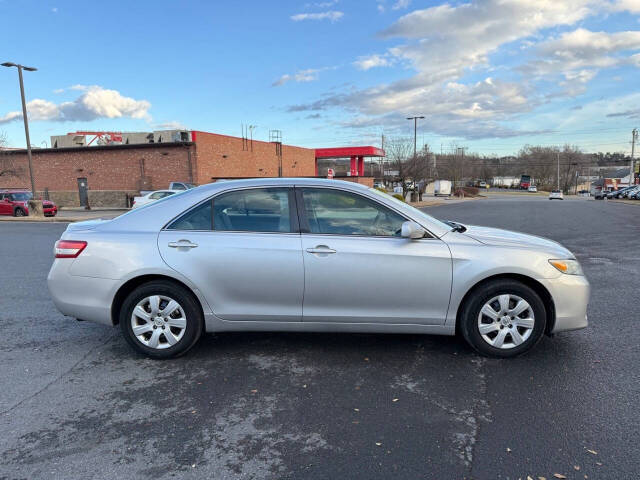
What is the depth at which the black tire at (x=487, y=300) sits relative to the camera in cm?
381

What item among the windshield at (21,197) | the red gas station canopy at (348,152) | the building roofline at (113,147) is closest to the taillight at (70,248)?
the windshield at (21,197)

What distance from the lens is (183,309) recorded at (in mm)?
3922

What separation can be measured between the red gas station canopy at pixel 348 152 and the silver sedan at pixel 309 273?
42.5 m

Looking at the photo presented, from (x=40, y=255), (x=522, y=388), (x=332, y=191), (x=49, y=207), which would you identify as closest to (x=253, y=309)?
(x=332, y=191)

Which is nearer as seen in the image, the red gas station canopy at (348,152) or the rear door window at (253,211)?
the rear door window at (253,211)

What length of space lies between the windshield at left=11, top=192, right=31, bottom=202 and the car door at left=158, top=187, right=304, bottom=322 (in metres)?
26.1

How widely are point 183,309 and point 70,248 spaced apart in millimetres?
1214

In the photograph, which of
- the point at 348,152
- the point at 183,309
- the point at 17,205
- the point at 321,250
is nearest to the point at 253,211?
the point at 321,250

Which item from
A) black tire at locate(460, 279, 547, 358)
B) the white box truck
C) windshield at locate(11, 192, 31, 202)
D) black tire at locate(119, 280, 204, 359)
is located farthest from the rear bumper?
the white box truck

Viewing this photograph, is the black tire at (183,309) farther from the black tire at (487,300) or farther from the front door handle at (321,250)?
the black tire at (487,300)

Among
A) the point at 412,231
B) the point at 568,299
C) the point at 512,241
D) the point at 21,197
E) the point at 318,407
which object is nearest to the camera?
the point at 318,407

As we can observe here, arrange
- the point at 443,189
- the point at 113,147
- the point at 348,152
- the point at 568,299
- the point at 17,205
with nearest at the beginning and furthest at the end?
the point at 568,299 < the point at 17,205 < the point at 113,147 < the point at 348,152 < the point at 443,189

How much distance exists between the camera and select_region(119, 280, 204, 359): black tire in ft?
12.8

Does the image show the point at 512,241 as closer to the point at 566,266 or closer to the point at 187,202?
the point at 566,266
